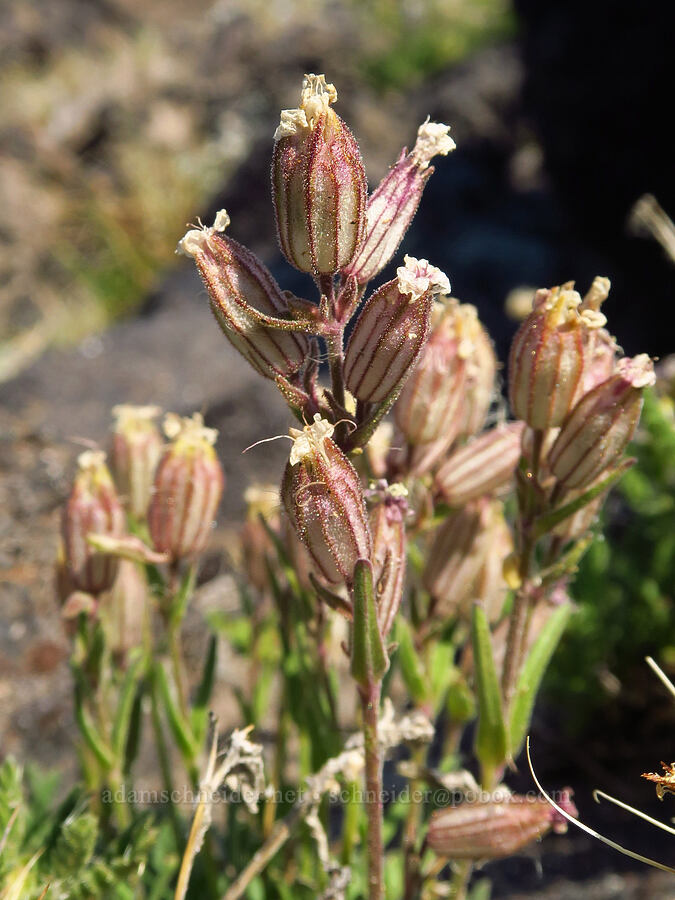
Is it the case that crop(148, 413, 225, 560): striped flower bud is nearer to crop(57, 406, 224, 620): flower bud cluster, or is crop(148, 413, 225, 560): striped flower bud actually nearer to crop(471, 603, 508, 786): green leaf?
crop(57, 406, 224, 620): flower bud cluster

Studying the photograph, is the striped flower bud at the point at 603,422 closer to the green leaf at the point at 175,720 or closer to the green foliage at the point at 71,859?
the green leaf at the point at 175,720

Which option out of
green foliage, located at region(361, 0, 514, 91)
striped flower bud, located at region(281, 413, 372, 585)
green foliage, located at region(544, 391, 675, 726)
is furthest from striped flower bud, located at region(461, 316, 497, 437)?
green foliage, located at region(361, 0, 514, 91)

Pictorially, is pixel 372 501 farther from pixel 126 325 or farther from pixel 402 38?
pixel 402 38

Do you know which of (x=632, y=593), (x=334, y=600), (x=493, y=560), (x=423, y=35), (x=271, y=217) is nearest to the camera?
(x=334, y=600)

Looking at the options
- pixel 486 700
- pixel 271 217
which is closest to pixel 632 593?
pixel 486 700

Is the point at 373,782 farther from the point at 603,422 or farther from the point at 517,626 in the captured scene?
the point at 603,422

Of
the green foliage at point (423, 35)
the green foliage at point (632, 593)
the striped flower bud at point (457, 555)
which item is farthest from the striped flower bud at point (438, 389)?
the green foliage at point (423, 35)
